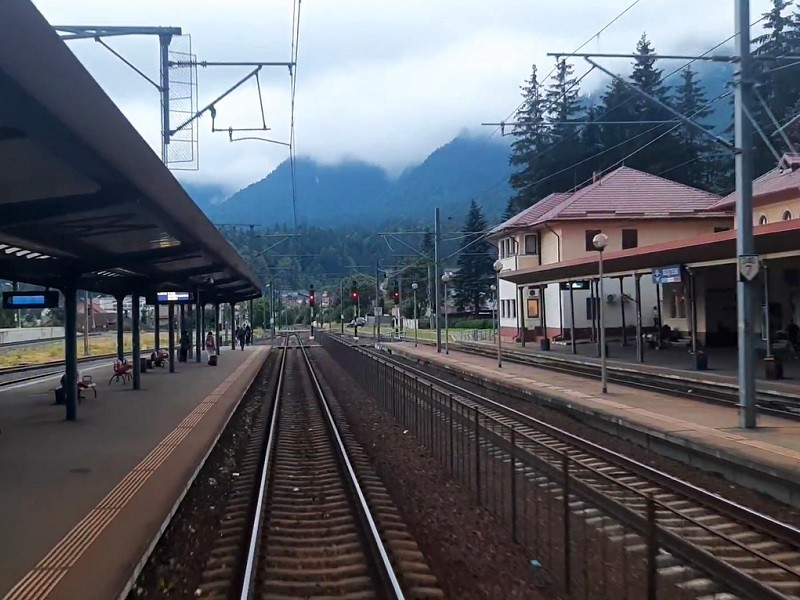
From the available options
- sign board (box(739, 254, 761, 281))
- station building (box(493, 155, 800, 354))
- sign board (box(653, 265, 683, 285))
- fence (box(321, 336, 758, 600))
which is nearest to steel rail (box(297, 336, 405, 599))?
fence (box(321, 336, 758, 600))

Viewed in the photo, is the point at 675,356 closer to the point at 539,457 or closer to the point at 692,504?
the point at 692,504

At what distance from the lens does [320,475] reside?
11578mm

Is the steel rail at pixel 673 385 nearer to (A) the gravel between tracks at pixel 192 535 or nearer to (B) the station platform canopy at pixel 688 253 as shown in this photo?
(B) the station platform canopy at pixel 688 253

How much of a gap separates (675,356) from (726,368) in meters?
6.20

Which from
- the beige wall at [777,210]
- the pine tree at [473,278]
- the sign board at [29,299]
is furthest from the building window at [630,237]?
the pine tree at [473,278]

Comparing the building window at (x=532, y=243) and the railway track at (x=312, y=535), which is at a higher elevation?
the building window at (x=532, y=243)

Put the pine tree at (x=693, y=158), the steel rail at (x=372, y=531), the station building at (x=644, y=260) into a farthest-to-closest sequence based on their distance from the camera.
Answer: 1. the pine tree at (x=693, y=158)
2. the station building at (x=644, y=260)
3. the steel rail at (x=372, y=531)

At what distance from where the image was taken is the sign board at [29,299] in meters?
16.8

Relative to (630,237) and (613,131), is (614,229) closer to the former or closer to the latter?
(630,237)

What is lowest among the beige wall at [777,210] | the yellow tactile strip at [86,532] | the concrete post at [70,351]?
the yellow tactile strip at [86,532]

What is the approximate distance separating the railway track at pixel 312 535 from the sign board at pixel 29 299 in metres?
6.05

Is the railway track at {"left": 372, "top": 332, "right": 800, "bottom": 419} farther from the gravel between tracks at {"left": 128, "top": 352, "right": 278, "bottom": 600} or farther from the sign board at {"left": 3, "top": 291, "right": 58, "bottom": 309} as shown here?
the sign board at {"left": 3, "top": 291, "right": 58, "bottom": 309}

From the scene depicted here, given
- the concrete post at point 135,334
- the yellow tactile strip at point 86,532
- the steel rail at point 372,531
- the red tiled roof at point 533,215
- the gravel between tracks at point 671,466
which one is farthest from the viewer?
the red tiled roof at point 533,215

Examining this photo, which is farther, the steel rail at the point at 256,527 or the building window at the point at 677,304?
the building window at the point at 677,304
